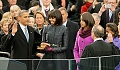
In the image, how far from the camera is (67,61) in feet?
36.8

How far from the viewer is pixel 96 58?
11164mm

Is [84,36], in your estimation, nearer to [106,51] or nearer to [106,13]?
[106,51]

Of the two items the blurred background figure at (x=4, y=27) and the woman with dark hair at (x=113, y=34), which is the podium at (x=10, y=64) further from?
the blurred background figure at (x=4, y=27)

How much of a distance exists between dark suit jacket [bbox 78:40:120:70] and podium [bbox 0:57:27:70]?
119cm

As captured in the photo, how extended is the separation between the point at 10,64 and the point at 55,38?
1.95 meters

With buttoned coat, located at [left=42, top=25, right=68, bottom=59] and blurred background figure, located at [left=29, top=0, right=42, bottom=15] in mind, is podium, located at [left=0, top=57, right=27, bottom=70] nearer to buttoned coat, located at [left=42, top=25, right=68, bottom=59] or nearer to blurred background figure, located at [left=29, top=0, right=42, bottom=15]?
buttoned coat, located at [left=42, top=25, right=68, bottom=59]

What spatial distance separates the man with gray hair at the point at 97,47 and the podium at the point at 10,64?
1350mm

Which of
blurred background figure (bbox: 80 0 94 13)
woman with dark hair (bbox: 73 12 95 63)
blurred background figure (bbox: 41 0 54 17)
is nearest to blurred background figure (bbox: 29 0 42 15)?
blurred background figure (bbox: 41 0 54 17)

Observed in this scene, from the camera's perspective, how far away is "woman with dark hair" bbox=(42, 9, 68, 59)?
40.8 ft

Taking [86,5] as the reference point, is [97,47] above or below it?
below

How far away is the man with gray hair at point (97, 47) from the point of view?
11391 mm

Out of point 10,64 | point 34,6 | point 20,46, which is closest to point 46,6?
point 34,6

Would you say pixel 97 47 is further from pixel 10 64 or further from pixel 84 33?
pixel 10 64

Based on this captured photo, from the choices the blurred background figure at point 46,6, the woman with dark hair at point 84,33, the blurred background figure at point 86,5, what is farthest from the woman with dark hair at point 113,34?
the blurred background figure at point 86,5
